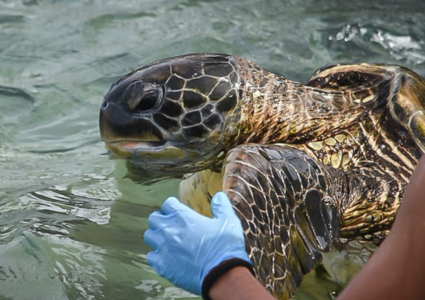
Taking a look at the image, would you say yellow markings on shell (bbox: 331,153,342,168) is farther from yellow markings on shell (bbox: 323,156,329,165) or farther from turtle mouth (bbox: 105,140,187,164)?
turtle mouth (bbox: 105,140,187,164)

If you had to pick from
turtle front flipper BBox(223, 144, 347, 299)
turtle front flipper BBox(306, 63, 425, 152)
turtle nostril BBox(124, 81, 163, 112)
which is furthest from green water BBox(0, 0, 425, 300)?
turtle front flipper BBox(306, 63, 425, 152)

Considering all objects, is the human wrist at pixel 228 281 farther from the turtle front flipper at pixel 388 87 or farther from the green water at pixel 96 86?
the turtle front flipper at pixel 388 87

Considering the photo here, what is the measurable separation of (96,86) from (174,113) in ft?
8.24

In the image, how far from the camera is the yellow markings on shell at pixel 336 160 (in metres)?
3.23

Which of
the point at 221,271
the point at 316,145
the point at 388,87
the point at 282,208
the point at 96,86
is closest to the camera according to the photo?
the point at 221,271

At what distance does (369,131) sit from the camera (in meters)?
3.32

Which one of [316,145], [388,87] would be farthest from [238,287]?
[388,87]

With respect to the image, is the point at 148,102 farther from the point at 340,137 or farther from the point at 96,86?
the point at 96,86

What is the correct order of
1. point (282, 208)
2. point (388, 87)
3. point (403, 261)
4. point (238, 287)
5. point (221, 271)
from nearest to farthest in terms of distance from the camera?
point (403, 261) < point (238, 287) < point (221, 271) < point (282, 208) < point (388, 87)

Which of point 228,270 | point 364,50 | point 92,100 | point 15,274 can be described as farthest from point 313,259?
point 364,50

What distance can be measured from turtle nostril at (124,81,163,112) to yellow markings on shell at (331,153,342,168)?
2.39 feet

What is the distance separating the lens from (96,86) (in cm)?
557

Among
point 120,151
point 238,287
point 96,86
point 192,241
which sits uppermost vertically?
point 238,287

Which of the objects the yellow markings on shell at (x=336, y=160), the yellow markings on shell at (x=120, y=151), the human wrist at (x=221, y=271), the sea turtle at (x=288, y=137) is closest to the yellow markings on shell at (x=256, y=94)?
the sea turtle at (x=288, y=137)
